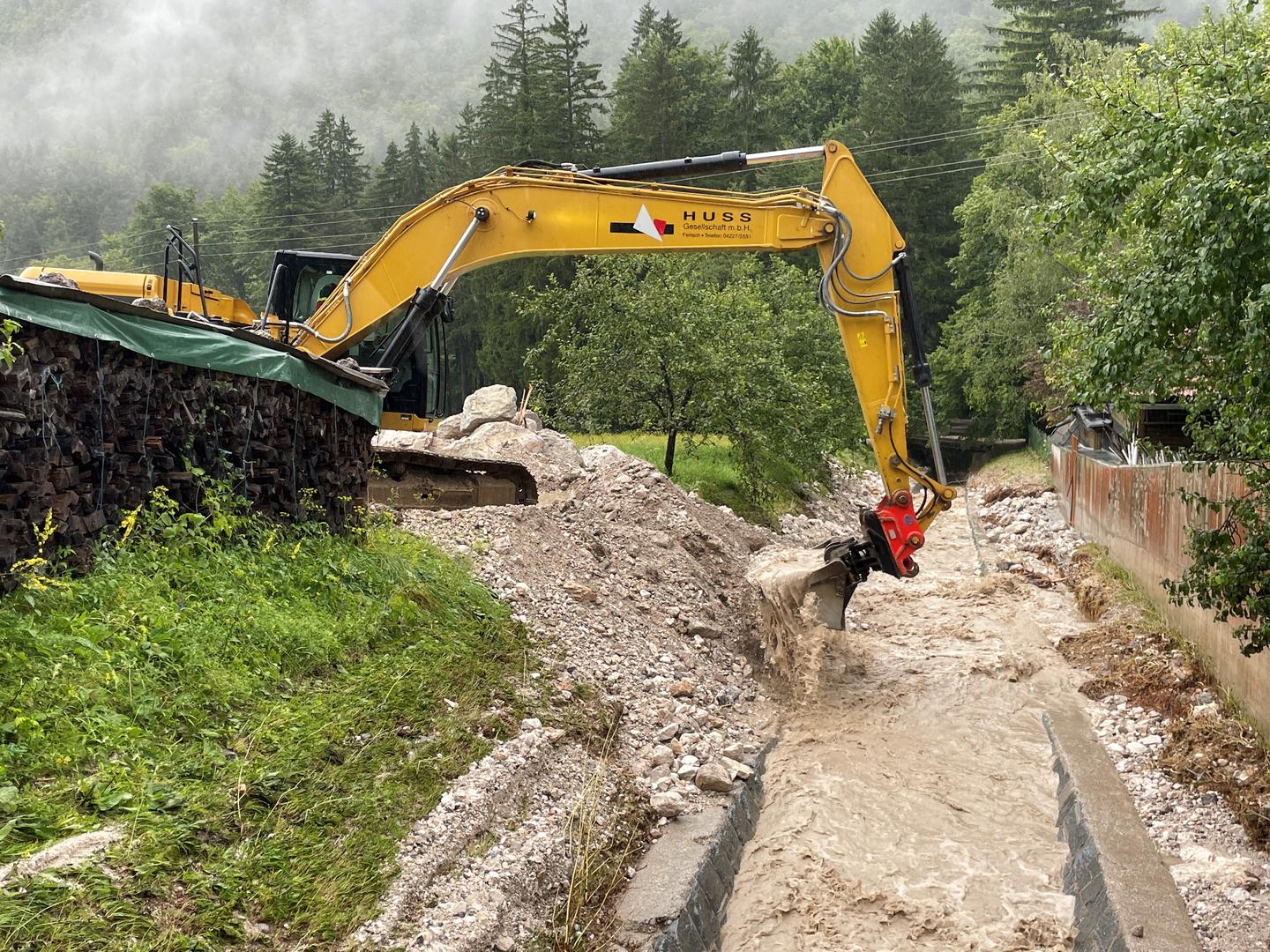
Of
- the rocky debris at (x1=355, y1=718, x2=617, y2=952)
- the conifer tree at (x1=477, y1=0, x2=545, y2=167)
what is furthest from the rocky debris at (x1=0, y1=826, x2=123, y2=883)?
the conifer tree at (x1=477, y1=0, x2=545, y2=167)

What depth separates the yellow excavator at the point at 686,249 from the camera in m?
11.0

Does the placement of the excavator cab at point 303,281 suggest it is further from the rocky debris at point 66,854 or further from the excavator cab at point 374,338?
the rocky debris at point 66,854

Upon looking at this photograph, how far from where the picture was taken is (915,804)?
892 centimetres

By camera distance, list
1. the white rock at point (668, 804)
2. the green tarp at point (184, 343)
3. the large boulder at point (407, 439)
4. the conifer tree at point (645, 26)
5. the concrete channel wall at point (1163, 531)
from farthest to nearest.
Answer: the conifer tree at point (645, 26) → the large boulder at point (407, 439) → the concrete channel wall at point (1163, 531) → the white rock at point (668, 804) → the green tarp at point (184, 343)

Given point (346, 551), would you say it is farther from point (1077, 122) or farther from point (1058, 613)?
point (1077, 122)

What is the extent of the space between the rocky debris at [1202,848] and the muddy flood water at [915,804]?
2.13ft

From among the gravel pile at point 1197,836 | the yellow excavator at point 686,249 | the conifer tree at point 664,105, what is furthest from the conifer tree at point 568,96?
the gravel pile at point 1197,836

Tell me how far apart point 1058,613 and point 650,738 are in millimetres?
8214

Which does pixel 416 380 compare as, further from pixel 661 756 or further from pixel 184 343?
pixel 661 756

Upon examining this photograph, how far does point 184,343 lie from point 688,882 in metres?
4.84

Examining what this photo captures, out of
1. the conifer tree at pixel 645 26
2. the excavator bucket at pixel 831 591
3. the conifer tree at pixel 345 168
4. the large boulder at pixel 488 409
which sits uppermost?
the conifer tree at pixel 645 26

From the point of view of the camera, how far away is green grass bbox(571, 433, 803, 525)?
20250 millimetres

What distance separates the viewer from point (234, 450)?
8766 millimetres

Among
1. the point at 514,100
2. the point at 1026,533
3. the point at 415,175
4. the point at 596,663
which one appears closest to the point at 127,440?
the point at 596,663
